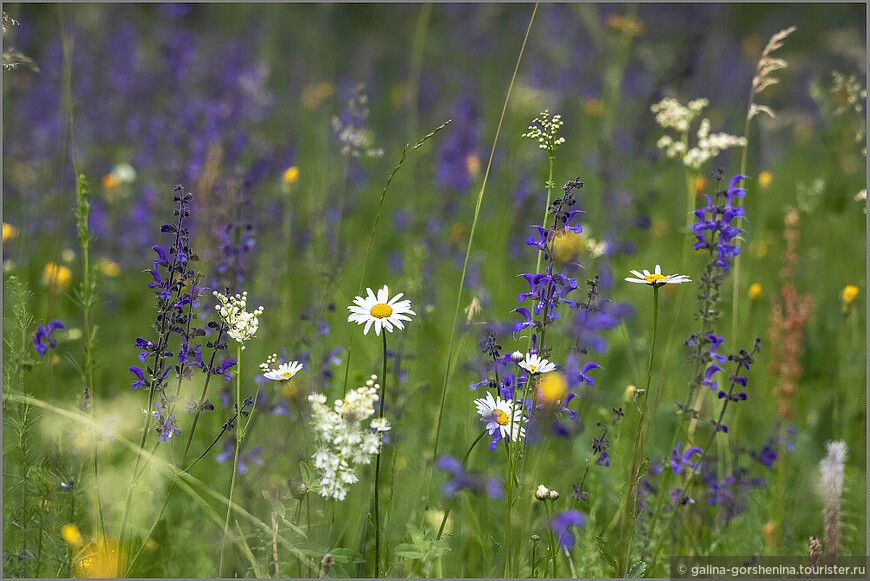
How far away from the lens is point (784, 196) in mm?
5555

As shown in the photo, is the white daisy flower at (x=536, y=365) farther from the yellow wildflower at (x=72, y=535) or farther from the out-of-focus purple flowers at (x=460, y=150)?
the out-of-focus purple flowers at (x=460, y=150)

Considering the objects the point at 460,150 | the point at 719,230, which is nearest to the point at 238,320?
the point at 719,230

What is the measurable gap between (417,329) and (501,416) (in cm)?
110

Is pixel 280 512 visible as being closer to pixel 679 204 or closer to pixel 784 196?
pixel 679 204

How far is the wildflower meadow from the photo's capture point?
1829mm

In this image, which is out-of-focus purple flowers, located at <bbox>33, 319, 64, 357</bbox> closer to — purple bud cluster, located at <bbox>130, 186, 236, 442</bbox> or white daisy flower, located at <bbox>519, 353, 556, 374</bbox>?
purple bud cluster, located at <bbox>130, 186, 236, 442</bbox>

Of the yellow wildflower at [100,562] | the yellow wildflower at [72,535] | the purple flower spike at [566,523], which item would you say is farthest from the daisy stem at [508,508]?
the yellow wildflower at [72,535]

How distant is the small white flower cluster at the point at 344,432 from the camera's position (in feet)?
5.12

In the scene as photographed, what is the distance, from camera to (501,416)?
176 centimetres

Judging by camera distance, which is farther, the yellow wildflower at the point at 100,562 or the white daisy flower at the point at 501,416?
the yellow wildflower at the point at 100,562

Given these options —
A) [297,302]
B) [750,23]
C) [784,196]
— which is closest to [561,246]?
[297,302]

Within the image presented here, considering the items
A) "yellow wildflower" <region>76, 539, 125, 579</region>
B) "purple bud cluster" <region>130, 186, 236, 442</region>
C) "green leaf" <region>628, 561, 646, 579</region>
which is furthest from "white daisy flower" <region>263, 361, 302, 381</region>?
"green leaf" <region>628, 561, 646, 579</region>

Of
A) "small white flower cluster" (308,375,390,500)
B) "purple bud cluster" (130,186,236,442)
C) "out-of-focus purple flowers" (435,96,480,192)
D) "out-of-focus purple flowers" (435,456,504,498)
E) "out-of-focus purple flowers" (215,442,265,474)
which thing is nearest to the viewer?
"small white flower cluster" (308,375,390,500)

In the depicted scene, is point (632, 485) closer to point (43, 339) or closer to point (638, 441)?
point (638, 441)
